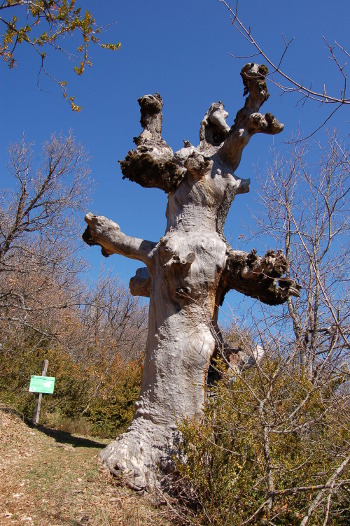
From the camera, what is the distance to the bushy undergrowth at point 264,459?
10.2ft

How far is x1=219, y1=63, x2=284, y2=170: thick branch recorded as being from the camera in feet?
20.0

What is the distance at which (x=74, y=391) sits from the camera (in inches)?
414

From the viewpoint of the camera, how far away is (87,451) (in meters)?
5.39

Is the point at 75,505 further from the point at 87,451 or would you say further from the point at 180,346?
the point at 180,346

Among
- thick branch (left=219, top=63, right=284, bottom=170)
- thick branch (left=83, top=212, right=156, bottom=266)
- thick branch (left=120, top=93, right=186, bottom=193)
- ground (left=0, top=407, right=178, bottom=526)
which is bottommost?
ground (left=0, top=407, right=178, bottom=526)

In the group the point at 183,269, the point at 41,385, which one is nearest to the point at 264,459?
the point at 183,269

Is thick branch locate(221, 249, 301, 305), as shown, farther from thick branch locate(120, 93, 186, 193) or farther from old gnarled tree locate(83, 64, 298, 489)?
thick branch locate(120, 93, 186, 193)

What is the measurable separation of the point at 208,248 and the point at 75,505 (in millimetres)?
3248

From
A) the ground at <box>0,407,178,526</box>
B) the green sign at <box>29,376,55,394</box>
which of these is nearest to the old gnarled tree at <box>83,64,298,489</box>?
the ground at <box>0,407,178,526</box>

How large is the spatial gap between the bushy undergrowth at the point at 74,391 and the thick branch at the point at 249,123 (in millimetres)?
6167

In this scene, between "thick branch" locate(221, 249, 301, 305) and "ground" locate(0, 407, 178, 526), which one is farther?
"thick branch" locate(221, 249, 301, 305)

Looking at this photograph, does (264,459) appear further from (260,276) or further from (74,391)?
(74,391)

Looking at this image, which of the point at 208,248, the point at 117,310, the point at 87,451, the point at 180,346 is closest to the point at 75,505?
the point at 87,451

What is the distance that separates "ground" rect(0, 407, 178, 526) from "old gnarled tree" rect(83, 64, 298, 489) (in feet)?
0.90
